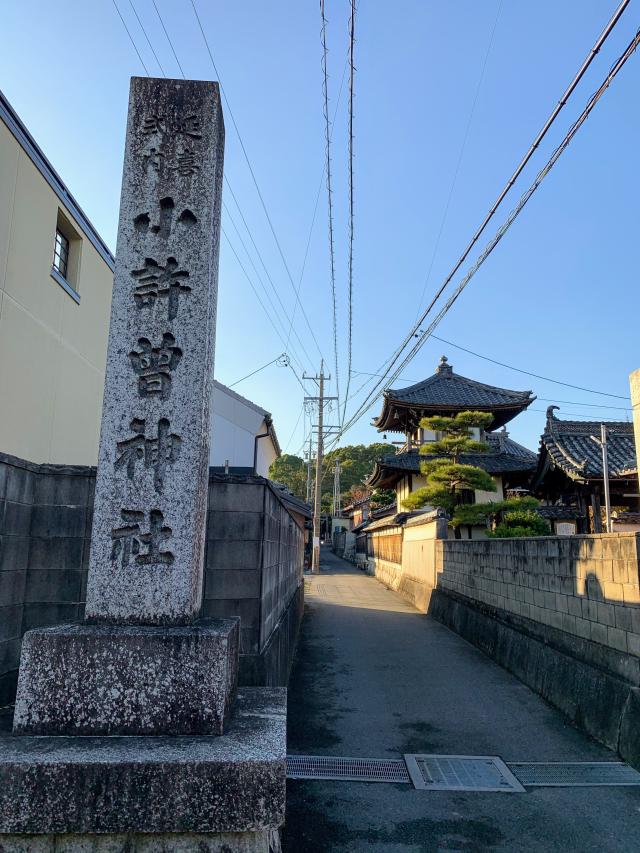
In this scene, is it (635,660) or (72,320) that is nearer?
(635,660)

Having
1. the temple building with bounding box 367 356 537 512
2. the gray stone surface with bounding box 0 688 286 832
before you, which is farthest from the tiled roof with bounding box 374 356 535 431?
the gray stone surface with bounding box 0 688 286 832

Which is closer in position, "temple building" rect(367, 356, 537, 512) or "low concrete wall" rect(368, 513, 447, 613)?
"low concrete wall" rect(368, 513, 447, 613)

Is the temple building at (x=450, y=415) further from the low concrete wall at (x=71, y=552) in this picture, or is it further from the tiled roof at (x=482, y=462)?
the low concrete wall at (x=71, y=552)

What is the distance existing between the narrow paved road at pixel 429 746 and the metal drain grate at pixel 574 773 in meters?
0.13

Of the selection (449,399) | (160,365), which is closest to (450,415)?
(449,399)

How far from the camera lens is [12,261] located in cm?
764

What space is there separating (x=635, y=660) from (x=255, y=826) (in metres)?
4.90

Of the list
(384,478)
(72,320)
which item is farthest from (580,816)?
(384,478)

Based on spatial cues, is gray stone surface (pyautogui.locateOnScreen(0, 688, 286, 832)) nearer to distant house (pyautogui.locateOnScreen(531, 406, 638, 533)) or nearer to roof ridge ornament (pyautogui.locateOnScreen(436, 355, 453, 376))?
distant house (pyautogui.locateOnScreen(531, 406, 638, 533))

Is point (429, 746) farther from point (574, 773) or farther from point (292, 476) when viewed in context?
point (292, 476)

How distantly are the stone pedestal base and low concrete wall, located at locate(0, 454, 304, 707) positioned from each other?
2.83m

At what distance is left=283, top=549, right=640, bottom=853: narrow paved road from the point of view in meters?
4.10

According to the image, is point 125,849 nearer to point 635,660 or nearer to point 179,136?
point 179,136

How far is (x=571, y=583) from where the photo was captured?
7852mm
